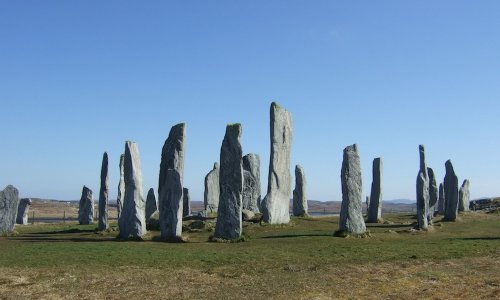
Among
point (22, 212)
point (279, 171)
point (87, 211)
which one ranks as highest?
point (279, 171)

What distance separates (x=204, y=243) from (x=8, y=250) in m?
6.66

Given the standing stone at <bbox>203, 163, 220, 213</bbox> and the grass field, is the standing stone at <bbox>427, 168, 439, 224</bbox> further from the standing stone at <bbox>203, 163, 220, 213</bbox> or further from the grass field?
the standing stone at <bbox>203, 163, 220, 213</bbox>

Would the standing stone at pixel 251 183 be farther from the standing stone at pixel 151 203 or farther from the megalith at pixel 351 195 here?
the megalith at pixel 351 195

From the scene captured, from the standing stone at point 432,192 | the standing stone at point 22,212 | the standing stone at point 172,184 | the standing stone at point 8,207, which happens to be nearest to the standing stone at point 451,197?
the standing stone at point 432,192

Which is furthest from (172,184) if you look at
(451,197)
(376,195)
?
(451,197)

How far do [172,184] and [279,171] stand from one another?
353 inches

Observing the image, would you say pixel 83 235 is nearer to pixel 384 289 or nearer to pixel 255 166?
pixel 255 166

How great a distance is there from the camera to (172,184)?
20.6 m

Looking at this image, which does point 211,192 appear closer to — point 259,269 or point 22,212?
point 22,212

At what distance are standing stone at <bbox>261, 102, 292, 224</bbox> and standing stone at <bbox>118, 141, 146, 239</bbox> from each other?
740 cm

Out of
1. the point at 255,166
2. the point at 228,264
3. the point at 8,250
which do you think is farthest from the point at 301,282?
the point at 255,166

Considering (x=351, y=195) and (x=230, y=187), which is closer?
(x=230, y=187)

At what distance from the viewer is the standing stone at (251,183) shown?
108 ft

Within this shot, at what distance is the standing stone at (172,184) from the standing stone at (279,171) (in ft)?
23.2
